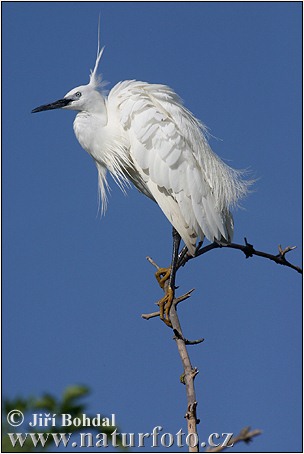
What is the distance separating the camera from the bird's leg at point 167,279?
14.5ft

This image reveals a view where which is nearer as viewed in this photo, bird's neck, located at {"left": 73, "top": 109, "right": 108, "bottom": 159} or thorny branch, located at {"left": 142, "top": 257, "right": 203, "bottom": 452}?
thorny branch, located at {"left": 142, "top": 257, "right": 203, "bottom": 452}

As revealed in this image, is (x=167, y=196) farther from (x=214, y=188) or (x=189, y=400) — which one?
(x=189, y=400)

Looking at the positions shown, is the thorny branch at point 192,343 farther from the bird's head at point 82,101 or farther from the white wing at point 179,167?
the bird's head at point 82,101

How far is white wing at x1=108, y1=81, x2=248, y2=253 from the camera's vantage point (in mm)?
5031

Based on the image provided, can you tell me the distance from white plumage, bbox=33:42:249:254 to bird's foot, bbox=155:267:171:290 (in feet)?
0.77

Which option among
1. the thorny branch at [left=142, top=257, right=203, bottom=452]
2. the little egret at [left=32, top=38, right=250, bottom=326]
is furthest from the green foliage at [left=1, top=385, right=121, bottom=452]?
the little egret at [left=32, top=38, right=250, bottom=326]

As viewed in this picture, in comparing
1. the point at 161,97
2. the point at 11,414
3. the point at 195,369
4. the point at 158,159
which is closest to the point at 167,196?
the point at 158,159

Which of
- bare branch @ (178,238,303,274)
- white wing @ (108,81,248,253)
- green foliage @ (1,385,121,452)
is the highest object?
white wing @ (108,81,248,253)

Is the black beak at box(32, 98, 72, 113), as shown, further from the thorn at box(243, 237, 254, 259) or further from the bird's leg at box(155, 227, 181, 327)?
the thorn at box(243, 237, 254, 259)

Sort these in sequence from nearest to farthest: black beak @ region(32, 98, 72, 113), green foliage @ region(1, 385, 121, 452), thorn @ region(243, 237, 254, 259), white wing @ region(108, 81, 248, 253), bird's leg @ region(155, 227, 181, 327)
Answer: green foliage @ region(1, 385, 121, 452) → thorn @ region(243, 237, 254, 259) → bird's leg @ region(155, 227, 181, 327) → white wing @ region(108, 81, 248, 253) → black beak @ region(32, 98, 72, 113)

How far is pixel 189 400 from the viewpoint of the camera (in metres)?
3.11

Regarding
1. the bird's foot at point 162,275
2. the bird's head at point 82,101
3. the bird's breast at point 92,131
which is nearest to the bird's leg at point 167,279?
the bird's foot at point 162,275

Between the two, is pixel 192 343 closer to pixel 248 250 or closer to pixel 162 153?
pixel 248 250

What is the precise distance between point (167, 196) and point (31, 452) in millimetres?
2865
